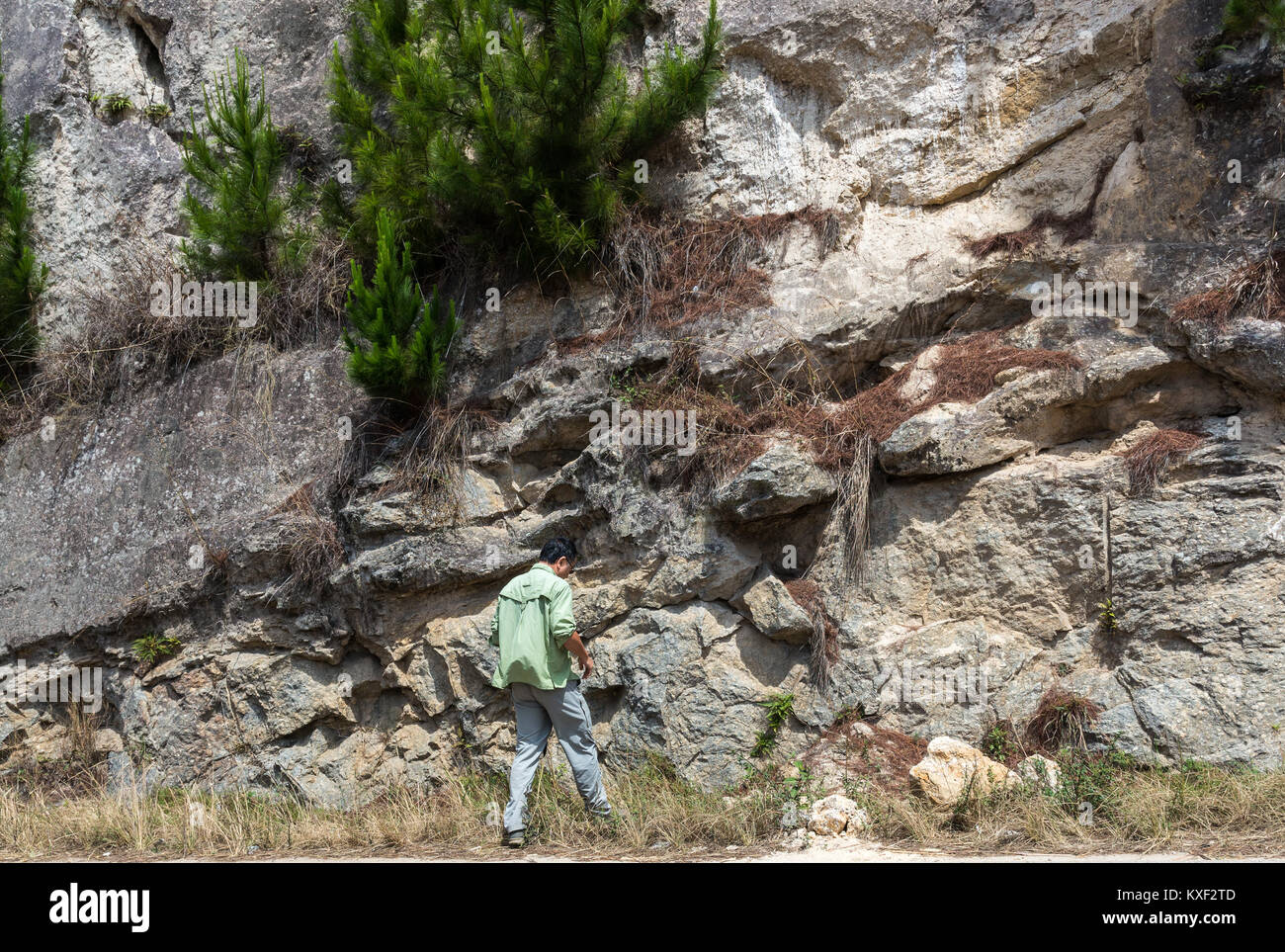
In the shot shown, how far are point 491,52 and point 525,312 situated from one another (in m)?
1.98

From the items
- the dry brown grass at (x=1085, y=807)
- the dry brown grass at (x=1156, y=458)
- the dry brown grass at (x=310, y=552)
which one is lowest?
the dry brown grass at (x=1085, y=807)

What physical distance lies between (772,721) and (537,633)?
1721mm

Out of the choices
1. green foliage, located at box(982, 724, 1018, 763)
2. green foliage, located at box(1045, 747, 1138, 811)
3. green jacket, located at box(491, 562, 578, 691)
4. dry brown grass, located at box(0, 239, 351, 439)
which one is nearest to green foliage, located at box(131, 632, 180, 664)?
dry brown grass, located at box(0, 239, 351, 439)

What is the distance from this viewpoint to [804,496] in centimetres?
687

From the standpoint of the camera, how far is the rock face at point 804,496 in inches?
249

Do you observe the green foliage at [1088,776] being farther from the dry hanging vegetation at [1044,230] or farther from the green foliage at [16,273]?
the green foliage at [16,273]

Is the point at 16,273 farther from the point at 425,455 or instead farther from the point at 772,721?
the point at 772,721

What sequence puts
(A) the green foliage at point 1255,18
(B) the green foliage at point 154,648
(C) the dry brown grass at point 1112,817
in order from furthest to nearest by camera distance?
1. (B) the green foliage at point 154,648
2. (A) the green foliage at point 1255,18
3. (C) the dry brown grass at point 1112,817

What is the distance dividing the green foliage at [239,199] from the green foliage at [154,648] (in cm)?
324

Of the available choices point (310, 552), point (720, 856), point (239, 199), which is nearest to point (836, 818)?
point (720, 856)

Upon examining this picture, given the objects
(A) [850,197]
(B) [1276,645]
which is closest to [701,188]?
(A) [850,197]

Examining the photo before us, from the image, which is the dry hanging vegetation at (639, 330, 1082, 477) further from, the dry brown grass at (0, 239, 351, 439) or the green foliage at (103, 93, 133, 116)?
the green foliage at (103, 93, 133, 116)

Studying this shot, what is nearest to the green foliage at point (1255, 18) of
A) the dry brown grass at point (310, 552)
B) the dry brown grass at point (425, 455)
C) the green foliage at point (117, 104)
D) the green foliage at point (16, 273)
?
the dry brown grass at point (425, 455)

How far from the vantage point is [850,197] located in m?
8.23
